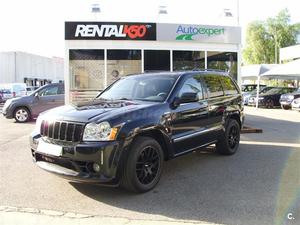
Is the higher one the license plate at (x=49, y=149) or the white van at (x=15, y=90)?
the white van at (x=15, y=90)

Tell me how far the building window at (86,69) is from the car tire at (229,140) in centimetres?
598

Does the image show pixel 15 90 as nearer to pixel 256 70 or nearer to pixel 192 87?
pixel 256 70

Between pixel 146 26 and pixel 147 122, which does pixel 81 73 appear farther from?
pixel 147 122

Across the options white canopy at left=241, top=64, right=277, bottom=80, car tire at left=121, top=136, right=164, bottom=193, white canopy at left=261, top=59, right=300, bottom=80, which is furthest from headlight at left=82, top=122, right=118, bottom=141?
white canopy at left=241, top=64, right=277, bottom=80

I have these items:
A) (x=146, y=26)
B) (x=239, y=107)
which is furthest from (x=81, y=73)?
(x=239, y=107)

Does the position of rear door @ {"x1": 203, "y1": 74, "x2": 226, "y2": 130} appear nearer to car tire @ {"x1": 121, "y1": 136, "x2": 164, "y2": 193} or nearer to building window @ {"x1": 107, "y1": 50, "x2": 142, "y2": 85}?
car tire @ {"x1": 121, "y1": 136, "x2": 164, "y2": 193}

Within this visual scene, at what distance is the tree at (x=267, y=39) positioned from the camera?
159 ft

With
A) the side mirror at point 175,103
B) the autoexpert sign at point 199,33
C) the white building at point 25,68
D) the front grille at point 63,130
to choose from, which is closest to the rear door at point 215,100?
the side mirror at point 175,103

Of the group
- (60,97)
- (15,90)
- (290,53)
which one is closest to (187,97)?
(60,97)

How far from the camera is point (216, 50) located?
524 inches

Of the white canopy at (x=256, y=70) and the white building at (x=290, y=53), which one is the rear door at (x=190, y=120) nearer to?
the white canopy at (x=256, y=70)

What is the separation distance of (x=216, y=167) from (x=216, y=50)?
726cm

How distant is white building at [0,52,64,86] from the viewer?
5059cm

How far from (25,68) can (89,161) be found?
51.7 m
